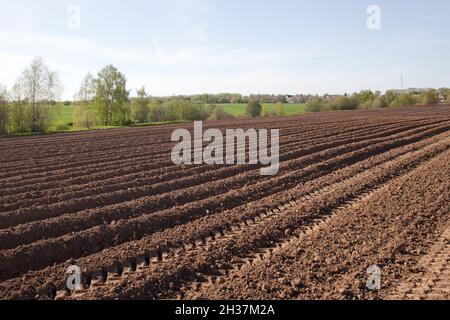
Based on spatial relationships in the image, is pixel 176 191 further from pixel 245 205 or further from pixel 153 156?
pixel 153 156

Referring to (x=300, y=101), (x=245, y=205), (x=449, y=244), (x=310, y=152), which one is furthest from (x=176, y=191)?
(x=300, y=101)

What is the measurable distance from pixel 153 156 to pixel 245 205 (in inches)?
340

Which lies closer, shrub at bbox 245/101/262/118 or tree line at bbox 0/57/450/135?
tree line at bbox 0/57/450/135

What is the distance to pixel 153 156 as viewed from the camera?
17719 mm

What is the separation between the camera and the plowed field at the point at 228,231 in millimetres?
5965

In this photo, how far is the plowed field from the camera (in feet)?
19.6

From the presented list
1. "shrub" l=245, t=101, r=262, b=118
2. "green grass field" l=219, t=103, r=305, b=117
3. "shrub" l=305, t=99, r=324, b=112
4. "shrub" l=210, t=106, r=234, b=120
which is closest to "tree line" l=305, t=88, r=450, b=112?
"shrub" l=305, t=99, r=324, b=112

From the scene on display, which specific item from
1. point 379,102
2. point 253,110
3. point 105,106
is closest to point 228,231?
point 105,106

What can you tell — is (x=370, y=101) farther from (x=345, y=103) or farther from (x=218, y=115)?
(x=218, y=115)

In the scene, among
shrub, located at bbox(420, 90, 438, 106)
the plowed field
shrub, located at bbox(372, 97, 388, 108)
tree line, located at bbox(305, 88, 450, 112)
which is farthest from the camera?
shrub, located at bbox(420, 90, 438, 106)

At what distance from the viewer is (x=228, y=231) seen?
324 inches

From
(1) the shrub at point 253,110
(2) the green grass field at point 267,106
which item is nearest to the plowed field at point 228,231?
(1) the shrub at point 253,110

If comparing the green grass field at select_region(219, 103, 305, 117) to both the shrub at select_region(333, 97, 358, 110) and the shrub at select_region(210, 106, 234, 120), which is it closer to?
the shrub at select_region(210, 106, 234, 120)

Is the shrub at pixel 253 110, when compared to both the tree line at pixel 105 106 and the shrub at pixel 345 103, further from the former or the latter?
the shrub at pixel 345 103
